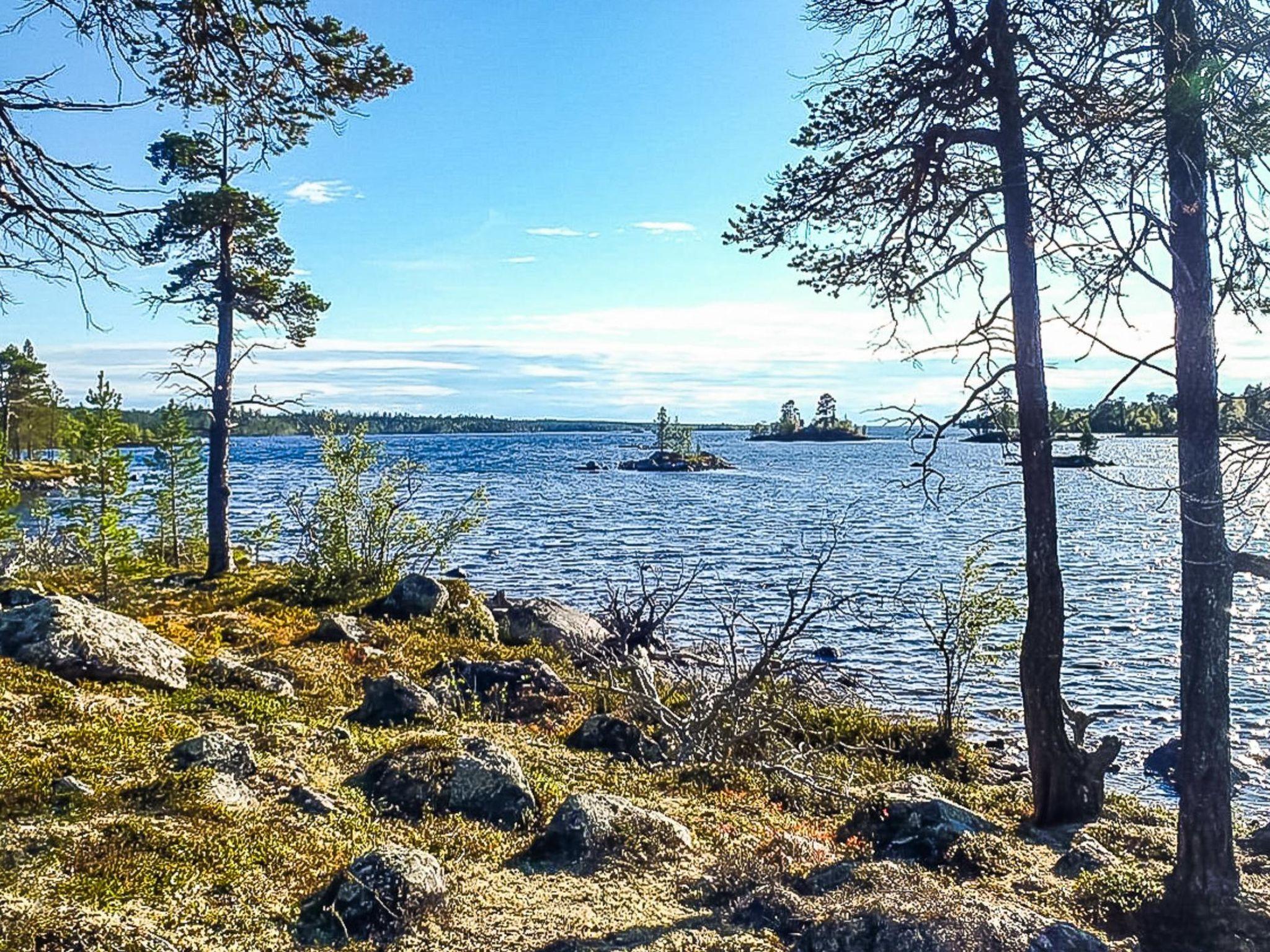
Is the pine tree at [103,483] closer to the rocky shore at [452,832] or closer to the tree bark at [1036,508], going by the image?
the rocky shore at [452,832]

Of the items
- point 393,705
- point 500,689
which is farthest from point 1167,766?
point 393,705

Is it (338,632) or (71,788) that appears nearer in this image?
(71,788)

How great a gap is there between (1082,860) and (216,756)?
24.0ft

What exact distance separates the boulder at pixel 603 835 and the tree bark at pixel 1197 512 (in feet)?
12.9

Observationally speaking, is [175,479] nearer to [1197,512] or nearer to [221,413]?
[221,413]

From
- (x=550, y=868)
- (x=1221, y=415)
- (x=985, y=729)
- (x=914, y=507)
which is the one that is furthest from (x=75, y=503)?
(x=914, y=507)

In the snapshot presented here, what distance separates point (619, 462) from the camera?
385 feet

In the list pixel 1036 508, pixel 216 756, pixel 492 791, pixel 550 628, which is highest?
pixel 1036 508

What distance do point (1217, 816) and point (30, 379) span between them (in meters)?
73.6

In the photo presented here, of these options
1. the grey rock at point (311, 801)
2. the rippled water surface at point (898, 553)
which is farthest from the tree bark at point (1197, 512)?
the grey rock at point (311, 801)

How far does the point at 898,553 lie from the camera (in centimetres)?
3481

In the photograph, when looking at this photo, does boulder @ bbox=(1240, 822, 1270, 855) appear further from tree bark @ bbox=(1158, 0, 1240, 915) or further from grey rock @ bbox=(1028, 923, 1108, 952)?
grey rock @ bbox=(1028, 923, 1108, 952)

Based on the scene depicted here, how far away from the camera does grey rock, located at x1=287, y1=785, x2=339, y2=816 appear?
6.39 metres

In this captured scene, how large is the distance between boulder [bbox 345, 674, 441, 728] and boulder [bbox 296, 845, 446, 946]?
171 inches
